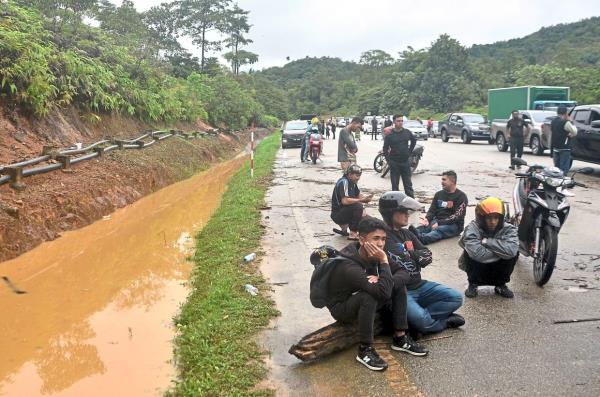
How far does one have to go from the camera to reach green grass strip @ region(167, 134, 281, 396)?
160 inches

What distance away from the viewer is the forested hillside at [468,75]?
52406 mm

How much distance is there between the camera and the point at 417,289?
4969 millimetres

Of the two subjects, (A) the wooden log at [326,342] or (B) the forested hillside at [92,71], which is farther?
(B) the forested hillside at [92,71]

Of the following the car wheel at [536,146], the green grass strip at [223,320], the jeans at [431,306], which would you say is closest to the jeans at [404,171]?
the green grass strip at [223,320]

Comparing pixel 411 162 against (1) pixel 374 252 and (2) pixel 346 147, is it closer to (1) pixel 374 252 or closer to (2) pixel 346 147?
(2) pixel 346 147

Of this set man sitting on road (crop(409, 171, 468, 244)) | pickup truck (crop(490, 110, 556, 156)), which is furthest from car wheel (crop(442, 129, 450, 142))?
man sitting on road (crop(409, 171, 468, 244))

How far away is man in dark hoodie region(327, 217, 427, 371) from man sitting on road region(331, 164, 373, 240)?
4.05m

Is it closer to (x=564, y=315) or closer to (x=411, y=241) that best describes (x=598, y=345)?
(x=564, y=315)

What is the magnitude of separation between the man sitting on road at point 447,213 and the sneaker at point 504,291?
2.55m

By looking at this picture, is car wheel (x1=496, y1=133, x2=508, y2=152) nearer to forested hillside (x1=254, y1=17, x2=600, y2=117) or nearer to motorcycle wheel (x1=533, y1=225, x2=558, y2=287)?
forested hillside (x1=254, y1=17, x2=600, y2=117)

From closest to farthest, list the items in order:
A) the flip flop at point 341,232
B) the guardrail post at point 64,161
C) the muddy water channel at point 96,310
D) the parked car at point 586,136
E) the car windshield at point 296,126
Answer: the muddy water channel at point 96,310
the flip flop at point 341,232
the guardrail post at point 64,161
the parked car at point 586,136
the car windshield at point 296,126

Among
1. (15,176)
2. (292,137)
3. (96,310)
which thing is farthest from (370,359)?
(292,137)

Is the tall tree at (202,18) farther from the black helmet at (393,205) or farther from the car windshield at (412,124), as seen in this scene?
the black helmet at (393,205)

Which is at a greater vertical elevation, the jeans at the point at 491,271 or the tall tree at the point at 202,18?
the tall tree at the point at 202,18
